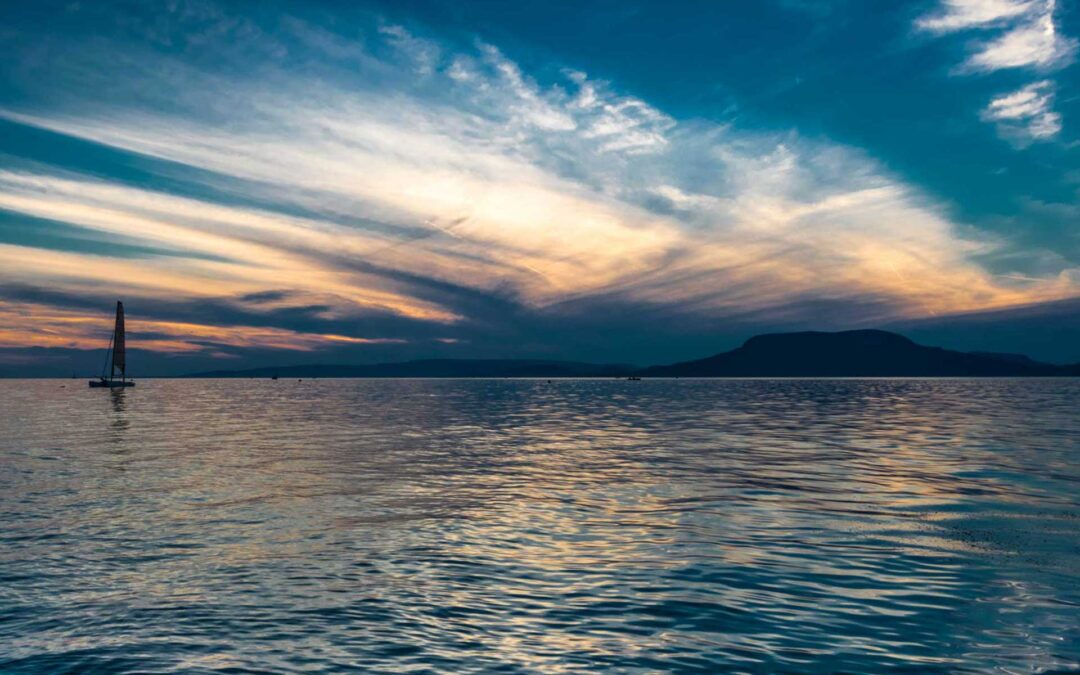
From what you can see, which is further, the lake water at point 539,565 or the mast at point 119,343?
the mast at point 119,343

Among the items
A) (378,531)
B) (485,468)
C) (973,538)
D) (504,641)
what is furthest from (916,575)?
(485,468)

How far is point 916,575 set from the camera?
1738cm

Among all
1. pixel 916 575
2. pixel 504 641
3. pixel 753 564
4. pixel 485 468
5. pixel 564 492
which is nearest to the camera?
pixel 504 641

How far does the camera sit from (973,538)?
21734 mm

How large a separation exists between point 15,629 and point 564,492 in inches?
806

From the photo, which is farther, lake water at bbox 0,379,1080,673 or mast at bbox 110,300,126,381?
mast at bbox 110,300,126,381

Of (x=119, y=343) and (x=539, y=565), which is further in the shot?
(x=119, y=343)

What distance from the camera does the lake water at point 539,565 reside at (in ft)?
41.0

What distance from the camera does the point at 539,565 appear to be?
18.5 m

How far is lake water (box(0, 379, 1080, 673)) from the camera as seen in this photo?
41.0ft

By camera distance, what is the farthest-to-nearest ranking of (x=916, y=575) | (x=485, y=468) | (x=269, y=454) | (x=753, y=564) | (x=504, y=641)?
(x=269, y=454)
(x=485, y=468)
(x=753, y=564)
(x=916, y=575)
(x=504, y=641)

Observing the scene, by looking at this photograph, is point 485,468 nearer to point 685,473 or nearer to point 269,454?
point 685,473

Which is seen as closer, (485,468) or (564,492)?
(564,492)

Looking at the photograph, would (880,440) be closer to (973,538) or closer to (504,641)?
(973,538)
